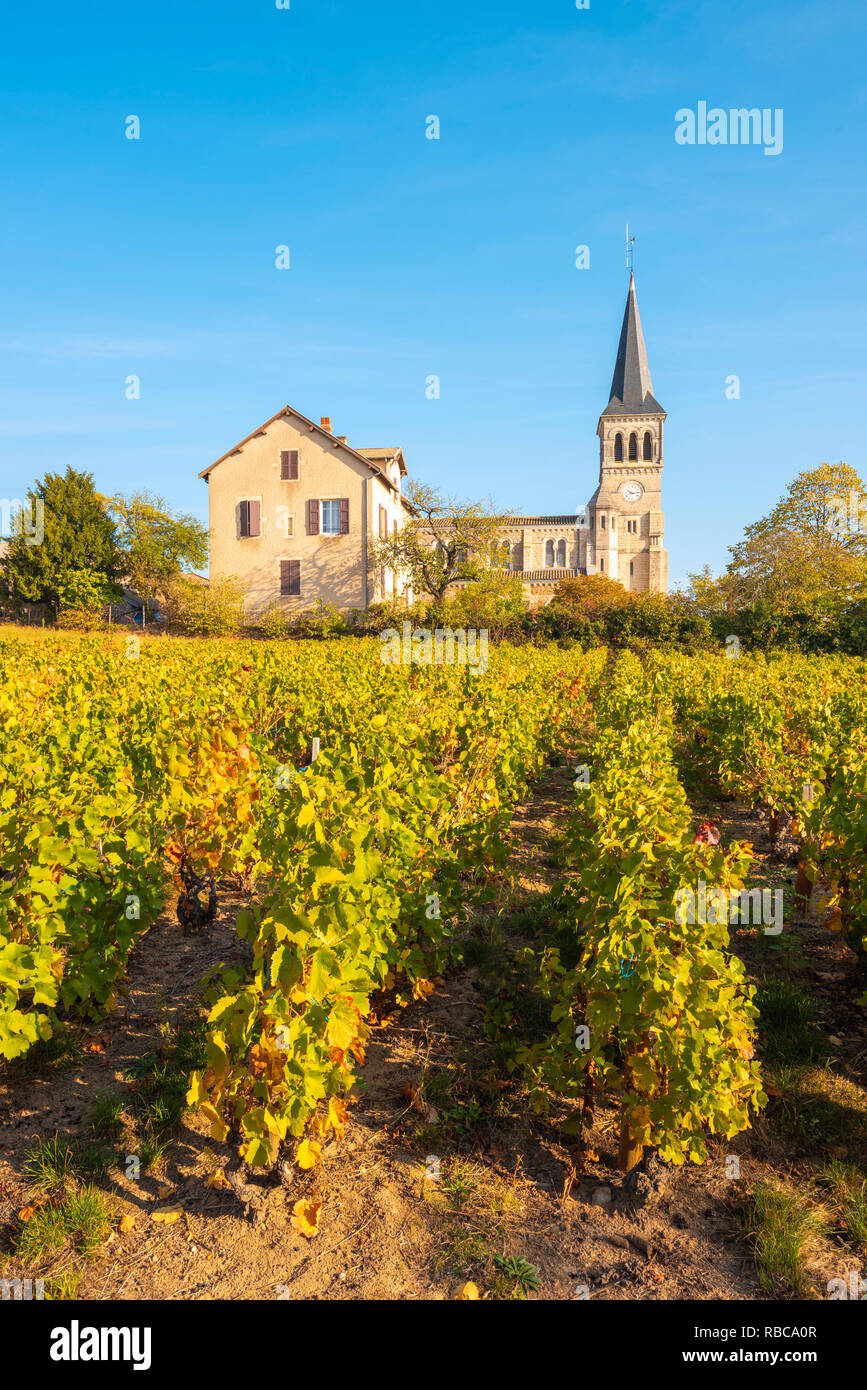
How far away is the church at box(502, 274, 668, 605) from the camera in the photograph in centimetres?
7938

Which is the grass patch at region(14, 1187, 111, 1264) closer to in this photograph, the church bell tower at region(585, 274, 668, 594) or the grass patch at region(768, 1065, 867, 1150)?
the grass patch at region(768, 1065, 867, 1150)

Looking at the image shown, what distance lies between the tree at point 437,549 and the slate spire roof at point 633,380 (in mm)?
54467

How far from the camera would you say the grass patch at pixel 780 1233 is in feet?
8.70

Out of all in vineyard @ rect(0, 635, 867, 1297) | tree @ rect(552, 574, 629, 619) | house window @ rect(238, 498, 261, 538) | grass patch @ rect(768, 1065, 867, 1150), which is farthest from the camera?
tree @ rect(552, 574, 629, 619)

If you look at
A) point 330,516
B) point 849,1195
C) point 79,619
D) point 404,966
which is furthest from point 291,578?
point 849,1195

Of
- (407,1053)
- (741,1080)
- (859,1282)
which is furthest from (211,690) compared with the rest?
(859,1282)

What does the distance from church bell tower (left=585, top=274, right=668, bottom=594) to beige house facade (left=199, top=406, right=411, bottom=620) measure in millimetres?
49069

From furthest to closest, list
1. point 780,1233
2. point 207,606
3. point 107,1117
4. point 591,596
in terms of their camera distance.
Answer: point 591,596 → point 207,606 → point 107,1117 → point 780,1233

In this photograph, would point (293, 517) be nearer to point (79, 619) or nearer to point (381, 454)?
point (381, 454)

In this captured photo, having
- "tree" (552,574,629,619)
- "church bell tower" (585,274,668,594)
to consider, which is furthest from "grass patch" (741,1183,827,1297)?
"church bell tower" (585,274,668,594)

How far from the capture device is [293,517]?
35375 mm

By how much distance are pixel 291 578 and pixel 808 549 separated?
85.3 ft

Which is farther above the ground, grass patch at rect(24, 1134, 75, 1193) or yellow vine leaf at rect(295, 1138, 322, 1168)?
yellow vine leaf at rect(295, 1138, 322, 1168)
